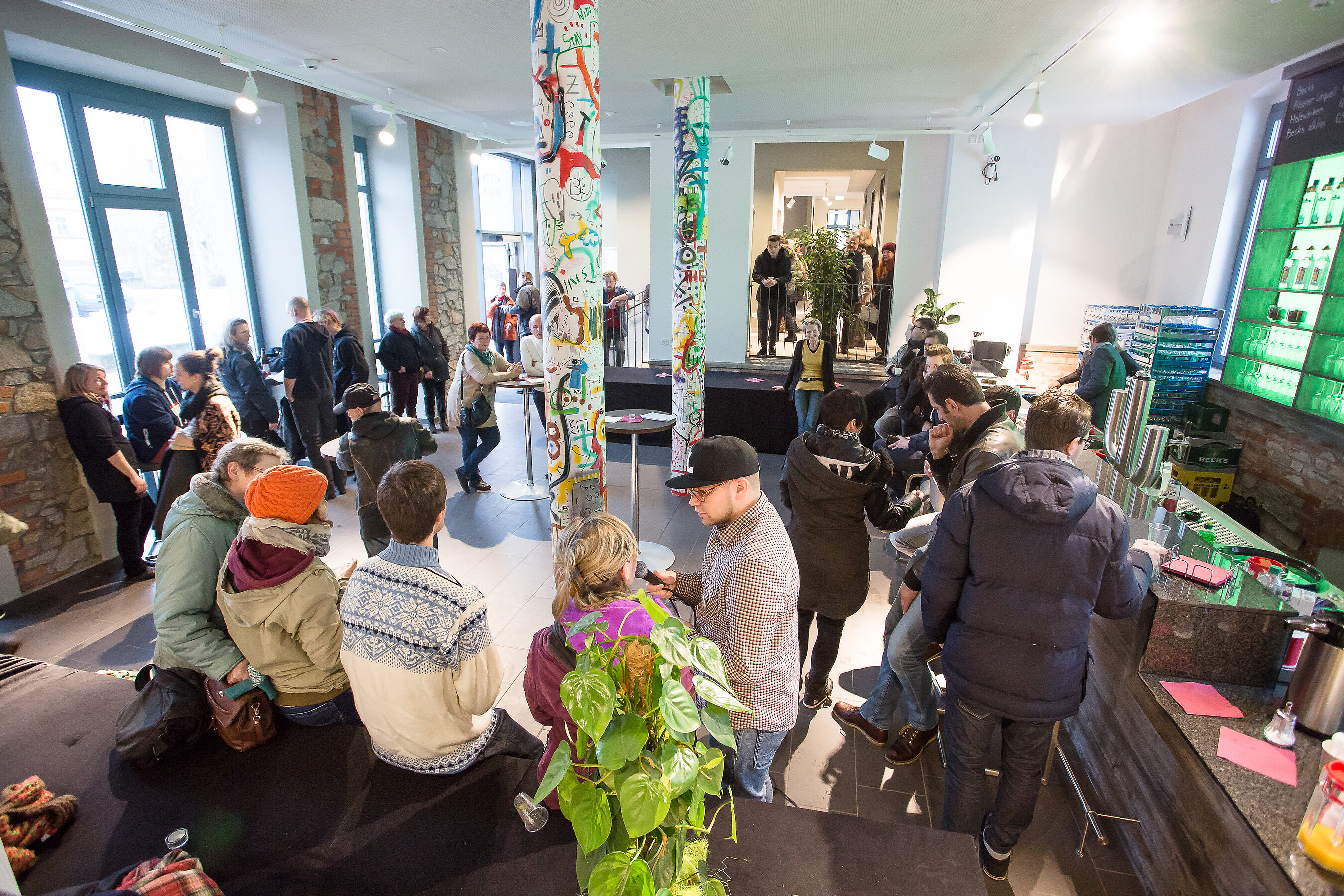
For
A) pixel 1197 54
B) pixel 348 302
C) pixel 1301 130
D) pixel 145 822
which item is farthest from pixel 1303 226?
pixel 348 302

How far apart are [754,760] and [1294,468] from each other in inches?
229

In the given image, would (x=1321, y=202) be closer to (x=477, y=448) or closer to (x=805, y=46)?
(x=805, y=46)

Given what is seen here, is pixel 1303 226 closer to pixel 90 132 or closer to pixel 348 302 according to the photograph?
pixel 348 302

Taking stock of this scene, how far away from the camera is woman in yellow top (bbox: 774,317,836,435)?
6.05 meters

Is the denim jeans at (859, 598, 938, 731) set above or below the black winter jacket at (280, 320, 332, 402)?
below

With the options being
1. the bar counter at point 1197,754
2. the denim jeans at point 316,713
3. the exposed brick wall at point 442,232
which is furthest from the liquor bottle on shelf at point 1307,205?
the exposed brick wall at point 442,232

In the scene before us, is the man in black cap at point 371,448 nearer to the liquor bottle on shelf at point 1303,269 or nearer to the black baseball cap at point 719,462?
the black baseball cap at point 719,462

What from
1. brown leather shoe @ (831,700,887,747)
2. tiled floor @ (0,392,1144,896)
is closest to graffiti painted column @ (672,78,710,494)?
tiled floor @ (0,392,1144,896)

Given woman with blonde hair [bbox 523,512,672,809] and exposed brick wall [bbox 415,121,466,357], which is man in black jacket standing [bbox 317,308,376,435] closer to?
exposed brick wall [bbox 415,121,466,357]

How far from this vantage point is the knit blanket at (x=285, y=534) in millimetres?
2045

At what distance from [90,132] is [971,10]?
254 inches

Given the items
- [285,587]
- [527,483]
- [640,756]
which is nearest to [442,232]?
[527,483]

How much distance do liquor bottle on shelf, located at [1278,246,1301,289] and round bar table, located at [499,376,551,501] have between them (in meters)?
6.24

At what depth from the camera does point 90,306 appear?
17.5ft
